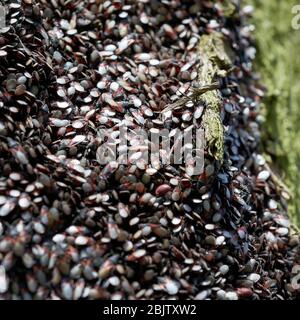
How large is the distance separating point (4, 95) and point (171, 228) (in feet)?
2.25

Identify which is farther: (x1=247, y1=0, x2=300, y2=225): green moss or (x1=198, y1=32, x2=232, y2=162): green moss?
(x1=247, y1=0, x2=300, y2=225): green moss

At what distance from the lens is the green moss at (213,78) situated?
6.27 feet

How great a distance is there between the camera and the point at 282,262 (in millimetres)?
2082

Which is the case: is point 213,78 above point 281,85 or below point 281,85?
above

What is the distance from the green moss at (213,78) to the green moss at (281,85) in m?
0.32

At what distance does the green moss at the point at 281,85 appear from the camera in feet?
7.98

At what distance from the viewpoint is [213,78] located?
2127 mm

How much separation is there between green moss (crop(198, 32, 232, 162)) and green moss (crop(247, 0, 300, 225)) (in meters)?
0.32

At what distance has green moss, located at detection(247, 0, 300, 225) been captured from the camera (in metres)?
2.43

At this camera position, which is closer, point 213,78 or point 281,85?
point 213,78

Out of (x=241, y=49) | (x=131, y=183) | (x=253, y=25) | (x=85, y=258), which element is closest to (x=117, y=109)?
(x=131, y=183)

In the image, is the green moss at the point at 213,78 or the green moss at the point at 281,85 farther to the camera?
the green moss at the point at 281,85

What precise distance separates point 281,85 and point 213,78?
0.58 meters

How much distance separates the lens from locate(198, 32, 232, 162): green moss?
191 centimetres
